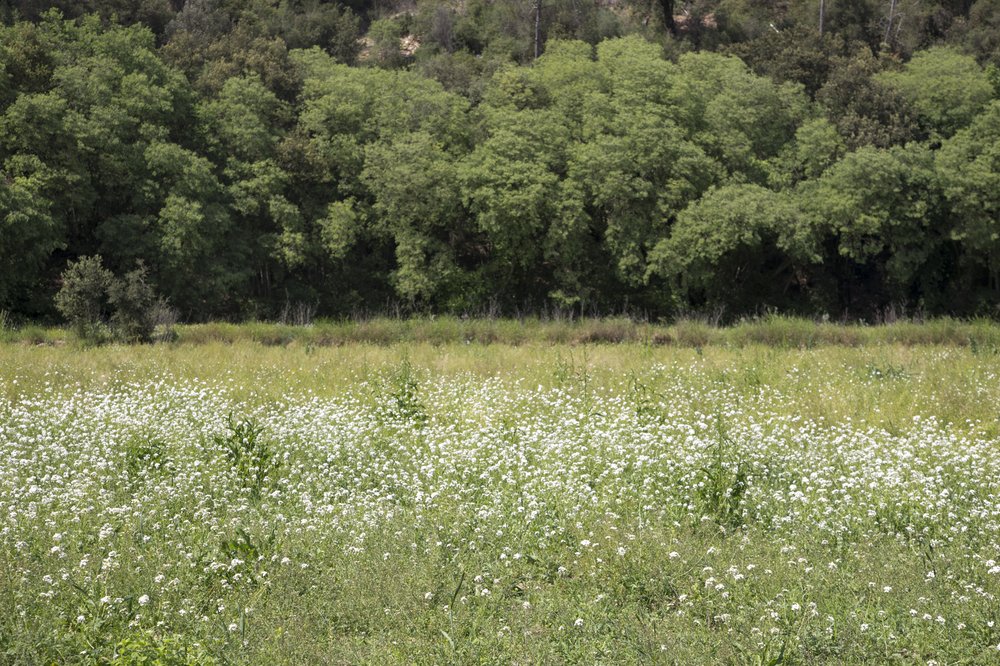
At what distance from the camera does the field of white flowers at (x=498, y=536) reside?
6.06m

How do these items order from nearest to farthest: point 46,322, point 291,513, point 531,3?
point 291,513 < point 46,322 < point 531,3

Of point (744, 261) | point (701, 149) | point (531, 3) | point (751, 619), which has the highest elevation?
point (531, 3)

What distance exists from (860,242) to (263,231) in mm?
20576

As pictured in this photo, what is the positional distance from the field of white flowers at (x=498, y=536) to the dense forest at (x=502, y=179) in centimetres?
1968

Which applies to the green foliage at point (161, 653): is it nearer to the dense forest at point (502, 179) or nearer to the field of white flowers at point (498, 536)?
the field of white flowers at point (498, 536)

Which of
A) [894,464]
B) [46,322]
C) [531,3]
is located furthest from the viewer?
[531,3]

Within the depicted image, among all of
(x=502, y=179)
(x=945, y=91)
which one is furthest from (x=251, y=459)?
(x=945, y=91)

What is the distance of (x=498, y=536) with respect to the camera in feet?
25.1

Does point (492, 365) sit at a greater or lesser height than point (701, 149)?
lesser

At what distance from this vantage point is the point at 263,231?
3575 cm

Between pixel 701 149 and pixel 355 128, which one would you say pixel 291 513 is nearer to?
pixel 701 149

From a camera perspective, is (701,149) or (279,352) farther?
(701,149)

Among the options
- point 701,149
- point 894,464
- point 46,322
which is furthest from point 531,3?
point 894,464

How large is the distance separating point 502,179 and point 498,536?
25.3m
